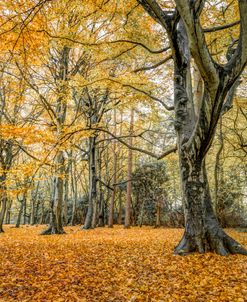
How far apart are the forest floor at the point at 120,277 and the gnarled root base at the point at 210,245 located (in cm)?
30

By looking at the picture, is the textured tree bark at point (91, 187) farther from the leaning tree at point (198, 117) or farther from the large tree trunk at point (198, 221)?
the large tree trunk at point (198, 221)

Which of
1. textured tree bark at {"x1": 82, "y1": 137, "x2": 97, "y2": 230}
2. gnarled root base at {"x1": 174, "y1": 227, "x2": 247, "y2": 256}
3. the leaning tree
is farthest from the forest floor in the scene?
textured tree bark at {"x1": 82, "y1": 137, "x2": 97, "y2": 230}

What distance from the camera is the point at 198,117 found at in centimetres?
526

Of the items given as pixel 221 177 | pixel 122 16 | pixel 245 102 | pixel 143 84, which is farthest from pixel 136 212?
pixel 122 16

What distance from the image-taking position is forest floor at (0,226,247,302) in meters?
3.43

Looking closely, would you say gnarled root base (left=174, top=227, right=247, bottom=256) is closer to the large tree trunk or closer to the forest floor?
the large tree trunk

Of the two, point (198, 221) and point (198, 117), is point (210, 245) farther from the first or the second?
point (198, 117)

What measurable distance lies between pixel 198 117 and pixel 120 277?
338 centimetres

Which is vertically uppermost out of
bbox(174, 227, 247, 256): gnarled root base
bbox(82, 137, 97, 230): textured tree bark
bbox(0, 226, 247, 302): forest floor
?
bbox(82, 137, 97, 230): textured tree bark

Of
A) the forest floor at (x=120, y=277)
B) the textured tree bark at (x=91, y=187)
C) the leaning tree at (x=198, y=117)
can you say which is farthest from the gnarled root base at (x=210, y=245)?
the textured tree bark at (x=91, y=187)

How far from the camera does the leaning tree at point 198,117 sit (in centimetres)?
428

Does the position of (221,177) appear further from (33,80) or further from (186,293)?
(186,293)

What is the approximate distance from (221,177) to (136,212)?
29.7 ft

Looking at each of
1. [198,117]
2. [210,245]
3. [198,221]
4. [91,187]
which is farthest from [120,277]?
[91,187]
